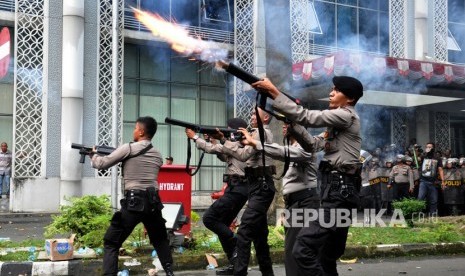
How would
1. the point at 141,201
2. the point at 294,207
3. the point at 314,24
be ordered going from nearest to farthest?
the point at 294,207, the point at 141,201, the point at 314,24

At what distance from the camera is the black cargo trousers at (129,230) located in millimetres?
6660

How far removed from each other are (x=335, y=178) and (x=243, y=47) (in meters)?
14.2

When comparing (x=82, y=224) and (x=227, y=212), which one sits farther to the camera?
(x=82, y=224)

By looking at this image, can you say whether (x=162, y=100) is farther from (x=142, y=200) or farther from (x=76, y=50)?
(x=142, y=200)

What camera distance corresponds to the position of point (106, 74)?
17656 millimetres

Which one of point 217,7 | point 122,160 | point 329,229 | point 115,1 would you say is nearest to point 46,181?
point 115,1

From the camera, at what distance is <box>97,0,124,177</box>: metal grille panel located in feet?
57.4

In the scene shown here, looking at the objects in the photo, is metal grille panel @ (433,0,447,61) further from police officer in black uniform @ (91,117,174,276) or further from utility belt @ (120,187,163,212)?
utility belt @ (120,187,163,212)

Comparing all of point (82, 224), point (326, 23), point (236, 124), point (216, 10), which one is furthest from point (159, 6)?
point (236, 124)

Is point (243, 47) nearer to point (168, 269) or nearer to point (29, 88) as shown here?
point (29, 88)

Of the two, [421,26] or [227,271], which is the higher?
[421,26]

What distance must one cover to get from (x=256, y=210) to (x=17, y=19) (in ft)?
38.0

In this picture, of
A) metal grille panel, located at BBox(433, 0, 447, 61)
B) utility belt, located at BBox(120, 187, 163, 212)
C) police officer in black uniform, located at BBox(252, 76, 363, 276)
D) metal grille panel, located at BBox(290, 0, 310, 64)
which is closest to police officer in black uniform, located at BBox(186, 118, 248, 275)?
utility belt, located at BBox(120, 187, 163, 212)

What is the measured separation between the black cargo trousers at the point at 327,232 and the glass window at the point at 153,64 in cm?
1400
